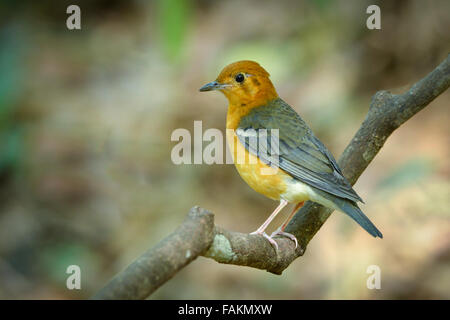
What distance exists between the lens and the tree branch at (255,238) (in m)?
2.16

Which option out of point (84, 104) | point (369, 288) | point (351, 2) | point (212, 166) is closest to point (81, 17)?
point (84, 104)

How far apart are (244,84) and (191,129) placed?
2.47 meters

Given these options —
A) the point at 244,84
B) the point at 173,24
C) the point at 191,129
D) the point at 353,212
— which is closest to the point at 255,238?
the point at 353,212

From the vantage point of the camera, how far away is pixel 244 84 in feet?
13.8

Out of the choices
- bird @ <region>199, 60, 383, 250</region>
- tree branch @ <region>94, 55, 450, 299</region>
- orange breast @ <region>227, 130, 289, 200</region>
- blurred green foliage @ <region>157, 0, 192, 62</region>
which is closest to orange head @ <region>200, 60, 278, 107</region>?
bird @ <region>199, 60, 383, 250</region>

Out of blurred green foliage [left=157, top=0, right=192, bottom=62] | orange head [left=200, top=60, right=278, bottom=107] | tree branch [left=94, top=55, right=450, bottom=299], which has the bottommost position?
tree branch [left=94, top=55, right=450, bottom=299]

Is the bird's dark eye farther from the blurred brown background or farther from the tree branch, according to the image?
the blurred brown background

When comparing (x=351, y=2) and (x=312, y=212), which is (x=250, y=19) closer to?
(x=351, y=2)

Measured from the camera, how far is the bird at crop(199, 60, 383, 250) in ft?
11.4

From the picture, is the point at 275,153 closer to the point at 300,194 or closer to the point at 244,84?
the point at 300,194

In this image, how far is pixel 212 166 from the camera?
21.2 ft

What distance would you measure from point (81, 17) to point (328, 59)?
350 cm

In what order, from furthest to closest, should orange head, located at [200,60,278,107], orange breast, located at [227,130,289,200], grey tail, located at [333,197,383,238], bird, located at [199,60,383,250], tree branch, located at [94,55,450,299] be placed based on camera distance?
orange head, located at [200,60,278,107] → orange breast, located at [227,130,289,200] → bird, located at [199,60,383,250] → grey tail, located at [333,197,383,238] → tree branch, located at [94,55,450,299]

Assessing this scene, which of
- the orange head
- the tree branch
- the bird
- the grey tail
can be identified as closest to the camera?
the tree branch
